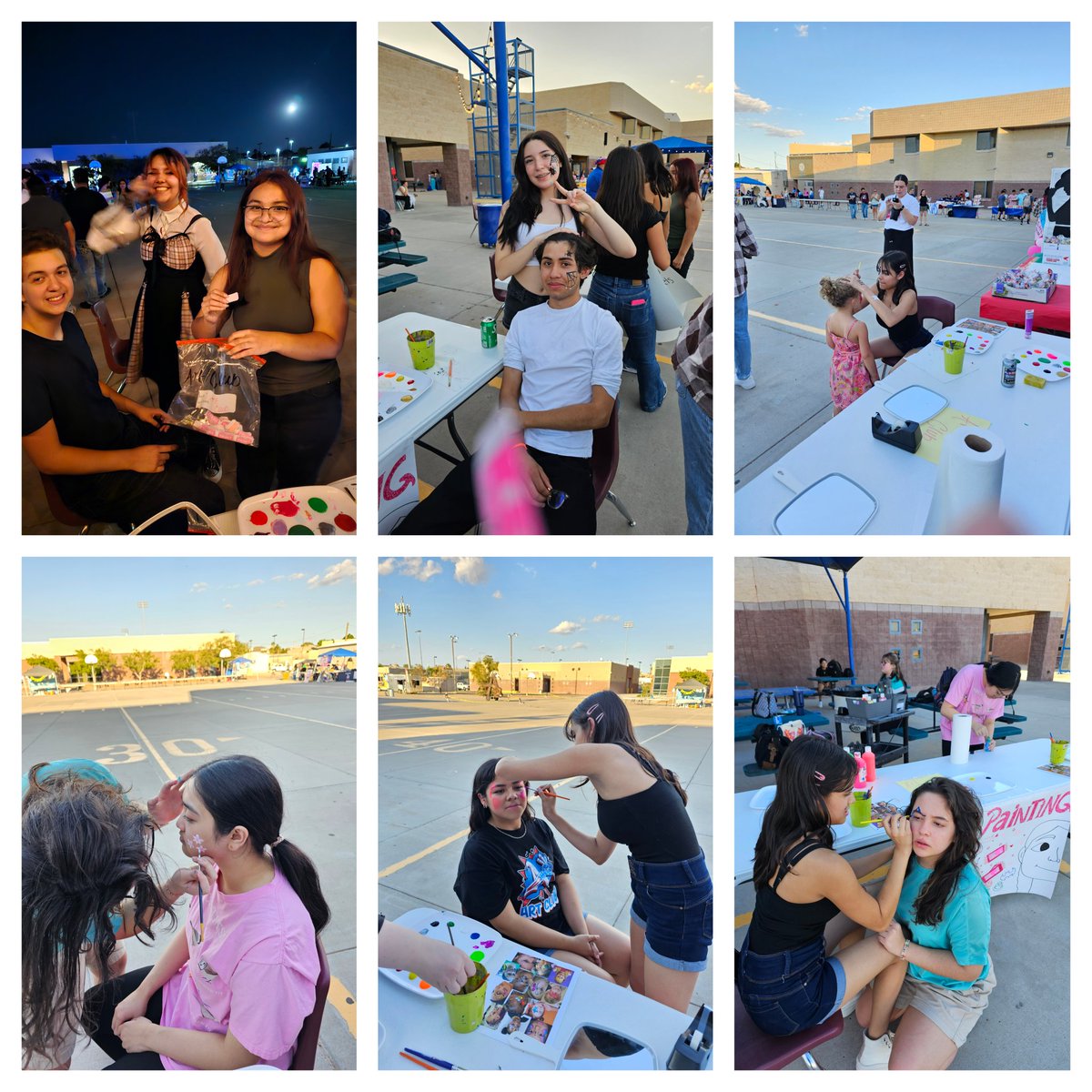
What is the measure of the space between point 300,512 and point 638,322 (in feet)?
4.78

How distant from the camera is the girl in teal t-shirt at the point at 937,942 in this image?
165 centimetres

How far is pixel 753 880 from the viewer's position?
5.63ft

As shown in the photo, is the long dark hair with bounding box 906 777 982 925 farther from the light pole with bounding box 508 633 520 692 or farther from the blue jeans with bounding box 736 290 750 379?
the blue jeans with bounding box 736 290 750 379

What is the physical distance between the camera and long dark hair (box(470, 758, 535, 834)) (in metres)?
1.71

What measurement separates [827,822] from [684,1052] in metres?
0.65

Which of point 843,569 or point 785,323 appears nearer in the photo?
point 843,569

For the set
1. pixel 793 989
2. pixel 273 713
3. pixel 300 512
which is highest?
pixel 300 512

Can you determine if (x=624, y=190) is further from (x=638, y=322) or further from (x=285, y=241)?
(x=285, y=241)

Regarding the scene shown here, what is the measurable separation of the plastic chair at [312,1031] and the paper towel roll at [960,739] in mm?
2043

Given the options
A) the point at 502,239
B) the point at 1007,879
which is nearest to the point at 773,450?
the point at 502,239

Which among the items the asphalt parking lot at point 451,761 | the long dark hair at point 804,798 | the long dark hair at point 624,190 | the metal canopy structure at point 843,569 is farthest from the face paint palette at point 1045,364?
the asphalt parking lot at point 451,761

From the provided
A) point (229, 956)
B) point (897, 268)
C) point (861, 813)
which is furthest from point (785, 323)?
point (229, 956)

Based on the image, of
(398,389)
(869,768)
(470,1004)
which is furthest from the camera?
(398,389)

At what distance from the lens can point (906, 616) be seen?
88.4 inches
